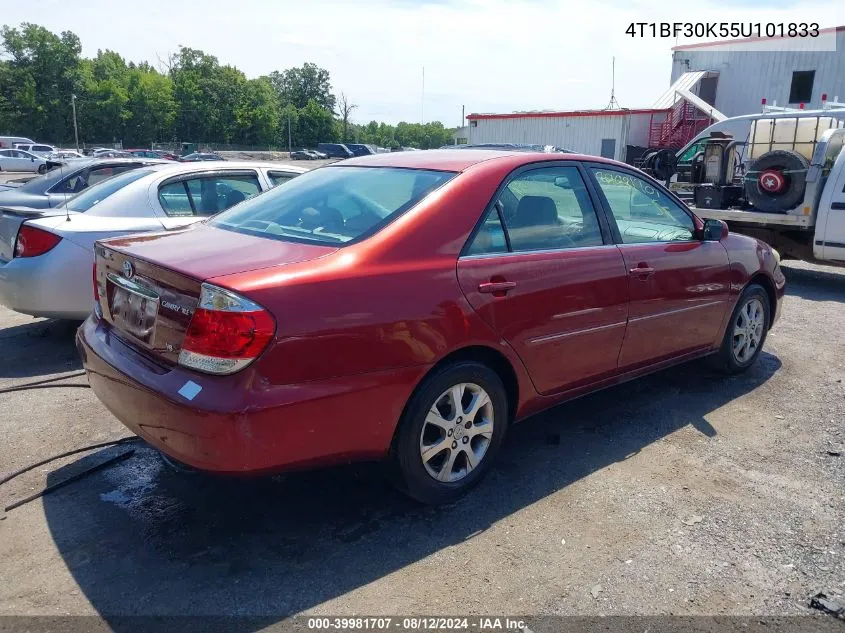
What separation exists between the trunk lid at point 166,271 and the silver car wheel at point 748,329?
11.3ft

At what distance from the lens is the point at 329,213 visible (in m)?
3.37

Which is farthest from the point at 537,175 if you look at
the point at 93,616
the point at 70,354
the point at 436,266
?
the point at 70,354

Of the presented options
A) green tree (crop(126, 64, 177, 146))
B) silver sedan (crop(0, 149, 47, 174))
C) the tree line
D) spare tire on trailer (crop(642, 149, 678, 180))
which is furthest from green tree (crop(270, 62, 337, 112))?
spare tire on trailer (crop(642, 149, 678, 180))

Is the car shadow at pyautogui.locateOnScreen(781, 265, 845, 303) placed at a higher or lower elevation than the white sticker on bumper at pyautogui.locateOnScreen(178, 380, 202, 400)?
lower

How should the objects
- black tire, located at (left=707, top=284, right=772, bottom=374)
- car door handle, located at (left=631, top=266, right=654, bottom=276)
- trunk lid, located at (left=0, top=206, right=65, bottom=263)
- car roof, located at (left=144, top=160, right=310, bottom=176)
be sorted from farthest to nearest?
car roof, located at (left=144, top=160, right=310, bottom=176)
trunk lid, located at (left=0, top=206, right=65, bottom=263)
black tire, located at (left=707, top=284, right=772, bottom=374)
car door handle, located at (left=631, top=266, right=654, bottom=276)

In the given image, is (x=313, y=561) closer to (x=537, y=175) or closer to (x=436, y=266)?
(x=436, y=266)

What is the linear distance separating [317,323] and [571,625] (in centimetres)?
148

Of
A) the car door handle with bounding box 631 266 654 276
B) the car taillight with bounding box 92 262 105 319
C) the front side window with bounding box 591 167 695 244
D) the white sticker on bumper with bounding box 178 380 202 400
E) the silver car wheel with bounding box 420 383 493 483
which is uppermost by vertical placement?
the front side window with bounding box 591 167 695 244

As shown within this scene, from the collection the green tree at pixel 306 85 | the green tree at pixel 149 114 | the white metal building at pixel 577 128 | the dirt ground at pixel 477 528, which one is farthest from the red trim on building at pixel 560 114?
the green tree at pixel 306 85

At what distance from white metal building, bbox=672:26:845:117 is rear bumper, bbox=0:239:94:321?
85.1 feet

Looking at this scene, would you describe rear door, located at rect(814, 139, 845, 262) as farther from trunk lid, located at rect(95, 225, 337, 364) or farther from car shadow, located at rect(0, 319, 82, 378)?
car shadow, located at rect(0, 319, 82, 378)

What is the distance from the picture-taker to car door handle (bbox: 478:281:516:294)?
3174 millimetres

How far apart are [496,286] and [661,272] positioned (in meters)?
1.40

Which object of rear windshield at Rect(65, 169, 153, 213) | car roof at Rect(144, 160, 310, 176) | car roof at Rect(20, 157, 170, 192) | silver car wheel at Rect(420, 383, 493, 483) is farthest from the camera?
car roof at Rect(20, 157, 170, 192)
